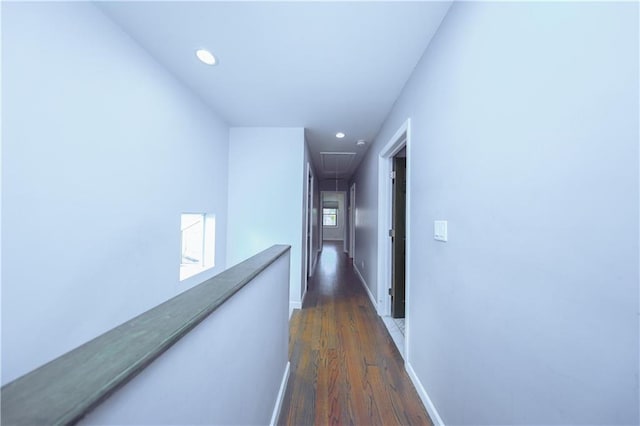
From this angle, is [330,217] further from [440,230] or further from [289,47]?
[440,230]

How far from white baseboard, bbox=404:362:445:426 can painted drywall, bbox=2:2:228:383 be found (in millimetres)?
2059

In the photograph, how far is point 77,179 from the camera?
130 cm

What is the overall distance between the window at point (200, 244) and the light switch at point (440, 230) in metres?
2.43

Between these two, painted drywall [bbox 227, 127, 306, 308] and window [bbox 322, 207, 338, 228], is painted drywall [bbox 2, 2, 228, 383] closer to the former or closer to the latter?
painted drywall [bbox 227, 127, 306, 308]

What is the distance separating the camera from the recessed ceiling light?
1.72m

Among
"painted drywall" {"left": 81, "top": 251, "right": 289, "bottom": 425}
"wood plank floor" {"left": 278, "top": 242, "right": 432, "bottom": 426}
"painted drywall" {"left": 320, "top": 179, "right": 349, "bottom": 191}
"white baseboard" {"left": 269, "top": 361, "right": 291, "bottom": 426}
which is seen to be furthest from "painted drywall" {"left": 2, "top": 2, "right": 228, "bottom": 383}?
"painted drywall" {"left": 320, "top": 179, "right": 349, "bottom": 191}

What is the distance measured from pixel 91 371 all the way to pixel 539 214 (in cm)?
117

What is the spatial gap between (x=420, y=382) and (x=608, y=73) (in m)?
1.86

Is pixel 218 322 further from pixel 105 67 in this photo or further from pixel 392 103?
pixel 392 103

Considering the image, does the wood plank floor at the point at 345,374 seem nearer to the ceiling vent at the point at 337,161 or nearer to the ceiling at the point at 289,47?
the ceiling at the point at 289,47

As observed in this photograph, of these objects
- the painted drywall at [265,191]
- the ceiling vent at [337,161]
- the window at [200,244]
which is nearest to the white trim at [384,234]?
the painted drywall at [265,191]

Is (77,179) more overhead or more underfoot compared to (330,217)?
more overhead

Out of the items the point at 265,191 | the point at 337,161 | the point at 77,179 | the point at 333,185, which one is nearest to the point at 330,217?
the point at 333,185

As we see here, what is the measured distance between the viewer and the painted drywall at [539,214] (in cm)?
58
